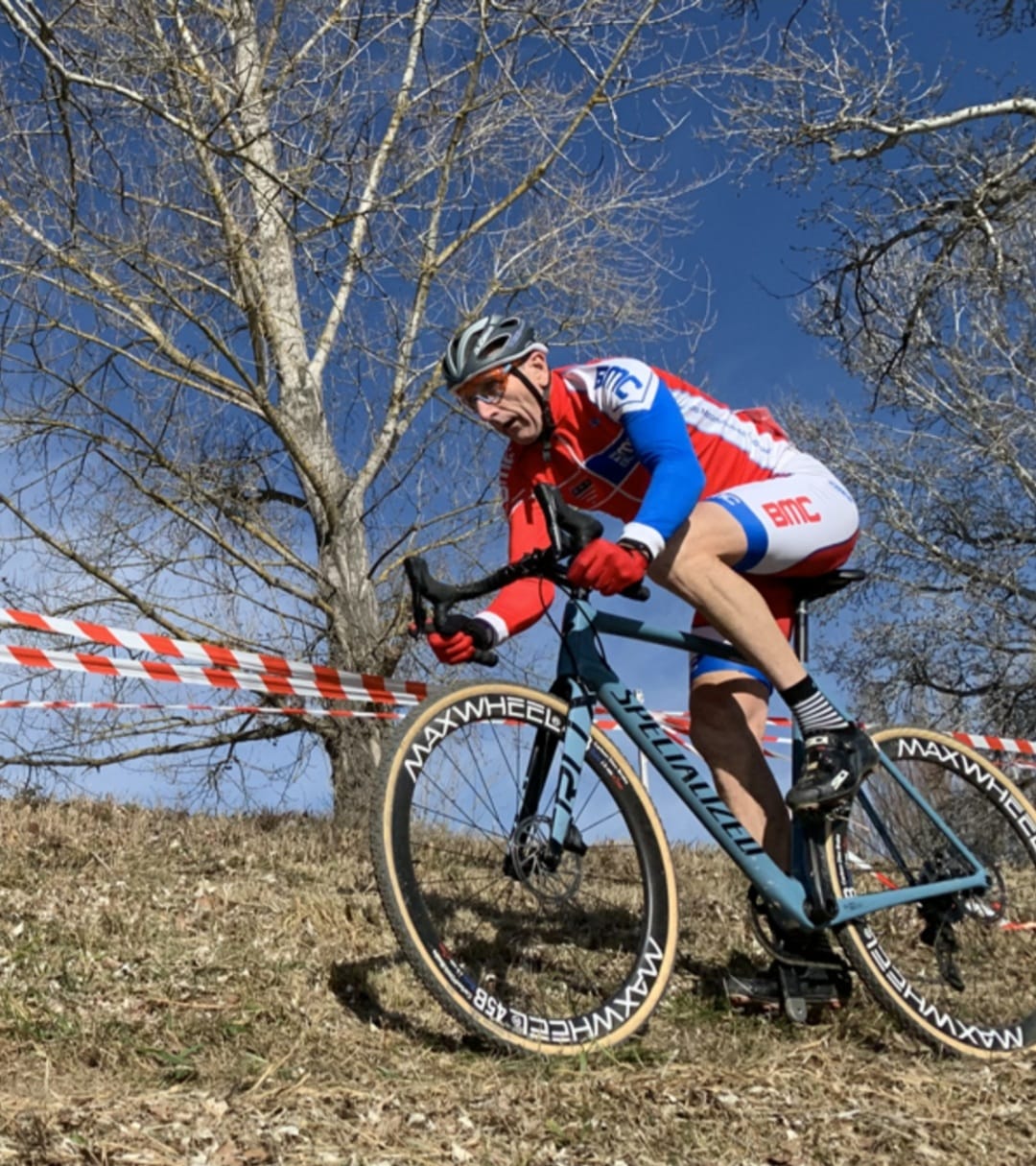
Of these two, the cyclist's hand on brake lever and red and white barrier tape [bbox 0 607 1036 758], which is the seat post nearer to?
the cyclist's hand on brake lever

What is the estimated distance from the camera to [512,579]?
12.6ft

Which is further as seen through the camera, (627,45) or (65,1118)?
(627,45)

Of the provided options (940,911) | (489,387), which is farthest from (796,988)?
(489,387)

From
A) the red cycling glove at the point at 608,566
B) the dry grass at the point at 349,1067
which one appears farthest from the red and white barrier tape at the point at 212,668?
the red cycling glove at the point at 608,566

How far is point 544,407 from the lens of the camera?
13.6 ft

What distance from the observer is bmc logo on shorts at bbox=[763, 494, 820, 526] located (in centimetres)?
421

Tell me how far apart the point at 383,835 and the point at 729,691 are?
1.60m

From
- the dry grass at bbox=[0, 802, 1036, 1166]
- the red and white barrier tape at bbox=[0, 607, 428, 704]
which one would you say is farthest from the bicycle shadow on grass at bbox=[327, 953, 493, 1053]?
the red and white barrier tape at bbox=[0, 607, 428, 704]

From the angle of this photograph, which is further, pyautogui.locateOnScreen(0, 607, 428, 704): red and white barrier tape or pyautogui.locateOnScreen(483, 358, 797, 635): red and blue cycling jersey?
pyautogui.locateOnScreen(0, 607, 428, 704): red and white barrier tape

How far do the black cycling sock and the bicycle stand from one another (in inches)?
11.0

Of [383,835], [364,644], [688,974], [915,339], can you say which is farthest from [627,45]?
[915,339]

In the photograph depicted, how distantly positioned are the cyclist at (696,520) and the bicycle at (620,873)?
0.16 meters

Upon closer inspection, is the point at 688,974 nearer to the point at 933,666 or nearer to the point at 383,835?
the point at 383,835

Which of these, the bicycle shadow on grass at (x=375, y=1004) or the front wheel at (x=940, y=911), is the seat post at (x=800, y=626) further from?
the bicycle shadow on grass at (x=375, y=1004)
